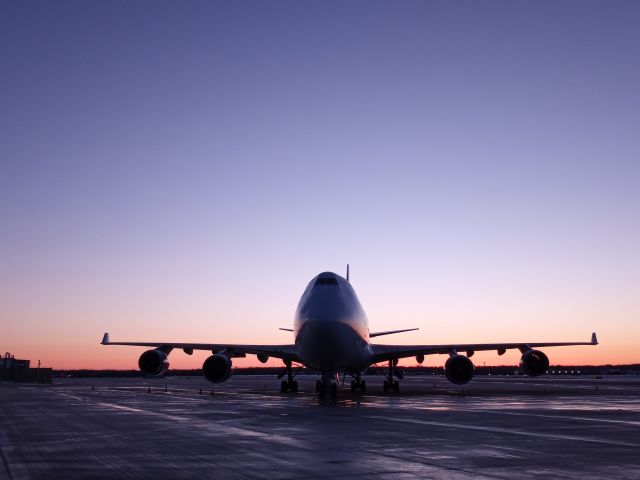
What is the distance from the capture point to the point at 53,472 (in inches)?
337

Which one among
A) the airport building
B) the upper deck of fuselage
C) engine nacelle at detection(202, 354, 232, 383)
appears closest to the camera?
the upper deck of fuselage

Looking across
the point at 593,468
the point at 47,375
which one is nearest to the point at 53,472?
the point at 593,468

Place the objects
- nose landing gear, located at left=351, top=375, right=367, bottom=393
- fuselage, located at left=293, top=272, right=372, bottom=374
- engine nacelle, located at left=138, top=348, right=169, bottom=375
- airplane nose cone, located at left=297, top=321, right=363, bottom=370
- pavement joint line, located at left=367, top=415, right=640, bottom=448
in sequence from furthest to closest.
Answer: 1. nose landing gear, located at left=351, top=375, right=367, bottom=393
2. engine nacelle, located at left=138, top=348, right=169, bottom=375
3. fuselage, located at left=293, top=272, right=372, bottom=374
4. airplane nose cone, located at left=297, top=321, right=363, bottom=370
5. pavement joint line, located at left=367, top=415, right=640, bottom=448

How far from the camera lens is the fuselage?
89.9 feet

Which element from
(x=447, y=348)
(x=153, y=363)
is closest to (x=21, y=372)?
(x=153, y=363)

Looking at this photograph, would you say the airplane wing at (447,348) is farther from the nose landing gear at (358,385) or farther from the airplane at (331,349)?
the nose landing gear at (358,385)

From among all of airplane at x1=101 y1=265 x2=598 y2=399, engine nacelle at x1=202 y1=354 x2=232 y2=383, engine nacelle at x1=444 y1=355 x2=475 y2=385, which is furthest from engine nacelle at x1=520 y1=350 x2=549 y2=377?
engine nacelle at x1=202 y1=354 x2=232 y2=383

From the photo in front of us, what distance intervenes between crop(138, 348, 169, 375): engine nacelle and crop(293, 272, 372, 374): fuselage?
8.05m

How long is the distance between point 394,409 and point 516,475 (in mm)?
13363

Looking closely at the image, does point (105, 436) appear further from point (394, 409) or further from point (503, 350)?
point (503, 350)

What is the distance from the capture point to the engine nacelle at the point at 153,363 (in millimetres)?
33719

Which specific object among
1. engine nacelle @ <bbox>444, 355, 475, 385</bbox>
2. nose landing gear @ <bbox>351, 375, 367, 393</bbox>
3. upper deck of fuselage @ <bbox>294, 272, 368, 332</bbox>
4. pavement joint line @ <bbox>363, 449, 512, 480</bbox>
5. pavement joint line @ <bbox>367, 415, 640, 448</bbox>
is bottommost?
pavement joint line @ <bbox>363, 449, 512, 480</bbox>

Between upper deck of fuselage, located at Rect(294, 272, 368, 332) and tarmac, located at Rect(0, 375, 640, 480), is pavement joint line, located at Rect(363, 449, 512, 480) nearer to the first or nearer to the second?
tarmac, located at Rect(0, 375, 640, 480)

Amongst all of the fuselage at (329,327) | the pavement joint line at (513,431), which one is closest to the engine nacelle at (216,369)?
the fuselage at (329,327)
